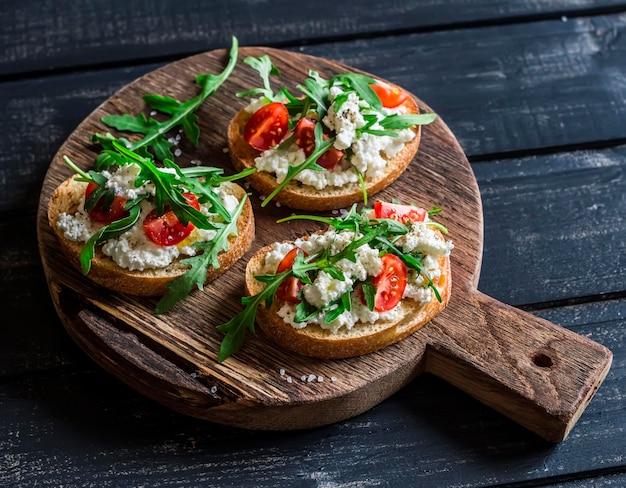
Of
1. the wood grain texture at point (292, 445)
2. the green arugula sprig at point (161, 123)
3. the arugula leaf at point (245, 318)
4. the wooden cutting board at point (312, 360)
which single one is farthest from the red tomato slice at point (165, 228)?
the wood grain texture at point (292, 445)

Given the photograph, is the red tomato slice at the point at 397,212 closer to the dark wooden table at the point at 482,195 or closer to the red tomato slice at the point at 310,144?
the red tomato slice at the point at 310,144

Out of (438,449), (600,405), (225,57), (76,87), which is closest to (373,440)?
(438,449)

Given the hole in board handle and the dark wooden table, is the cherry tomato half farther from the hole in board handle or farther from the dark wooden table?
the hole in board handle

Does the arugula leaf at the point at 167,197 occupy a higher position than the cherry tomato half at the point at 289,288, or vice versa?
the arugula leaf at the point at 167,197

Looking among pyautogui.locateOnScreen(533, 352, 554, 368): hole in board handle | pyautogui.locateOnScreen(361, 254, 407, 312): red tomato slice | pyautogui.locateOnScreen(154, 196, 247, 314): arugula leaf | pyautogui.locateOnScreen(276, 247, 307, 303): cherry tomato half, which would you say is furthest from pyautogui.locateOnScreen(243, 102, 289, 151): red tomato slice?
pyautogui.locateOnScreen(533, 352, 554, 368): hole in board handle

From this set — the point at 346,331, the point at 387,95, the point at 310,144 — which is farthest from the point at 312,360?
the point at 387,95
